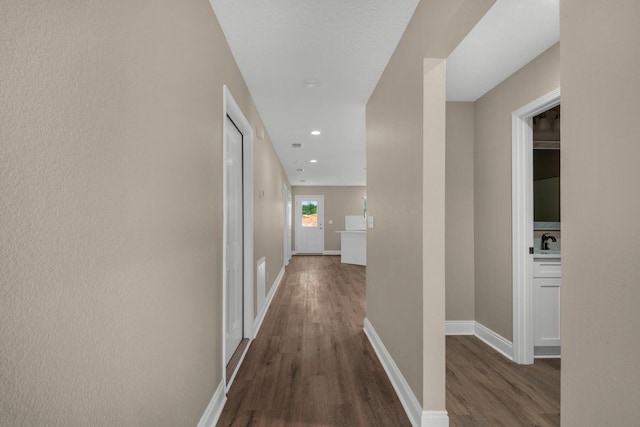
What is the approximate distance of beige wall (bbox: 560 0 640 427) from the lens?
0.67m

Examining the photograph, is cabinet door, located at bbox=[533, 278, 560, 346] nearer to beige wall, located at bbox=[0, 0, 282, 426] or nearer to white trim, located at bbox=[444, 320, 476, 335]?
white trim, located at bbox=[444, 320, 476, 335]

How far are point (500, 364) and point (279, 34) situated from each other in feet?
10.3

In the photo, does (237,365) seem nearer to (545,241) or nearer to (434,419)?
(434,419)

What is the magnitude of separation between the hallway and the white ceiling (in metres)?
2.47

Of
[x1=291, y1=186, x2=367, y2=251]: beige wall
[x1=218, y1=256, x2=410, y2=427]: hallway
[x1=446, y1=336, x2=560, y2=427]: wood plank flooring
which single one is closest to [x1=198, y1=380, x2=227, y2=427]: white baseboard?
[x1=218, y1=256, x2=410, y2=427]: hallway

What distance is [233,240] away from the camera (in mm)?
2740

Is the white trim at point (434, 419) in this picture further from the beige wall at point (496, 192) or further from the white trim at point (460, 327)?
the white trim at point (460, 327)

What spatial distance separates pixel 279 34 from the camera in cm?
208

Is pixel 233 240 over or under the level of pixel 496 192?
under

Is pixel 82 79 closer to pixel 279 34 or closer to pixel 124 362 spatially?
pixel 124 362

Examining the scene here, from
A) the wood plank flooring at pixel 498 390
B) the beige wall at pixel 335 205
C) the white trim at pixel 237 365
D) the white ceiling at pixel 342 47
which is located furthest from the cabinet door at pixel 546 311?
the beige wall at pixel 335 205

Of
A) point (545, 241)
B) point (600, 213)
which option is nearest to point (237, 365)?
point (600, 213)

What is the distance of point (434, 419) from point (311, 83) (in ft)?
8.83

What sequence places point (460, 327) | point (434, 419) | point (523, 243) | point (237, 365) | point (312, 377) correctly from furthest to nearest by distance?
point (460, 327), point (523, 243), point (237, 365), point (312, 377), point (434, 419)
